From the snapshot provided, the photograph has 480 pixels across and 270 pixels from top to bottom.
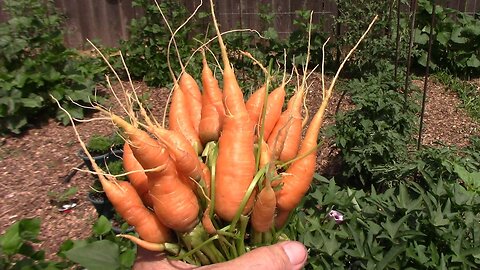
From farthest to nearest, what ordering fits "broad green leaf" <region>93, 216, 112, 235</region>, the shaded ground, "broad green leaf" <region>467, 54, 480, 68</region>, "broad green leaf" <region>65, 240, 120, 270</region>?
"broad green leaf" <region>467, 54, 480, 68</region> < the shaded ground < "broad green leaf" <region>93, 216, 112, 235</region> < "broad green leaf" <region>65, 240, 120, 270</region>

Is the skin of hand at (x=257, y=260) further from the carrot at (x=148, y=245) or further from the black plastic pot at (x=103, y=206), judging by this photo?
the black plastic pot at (x=103, y=206)

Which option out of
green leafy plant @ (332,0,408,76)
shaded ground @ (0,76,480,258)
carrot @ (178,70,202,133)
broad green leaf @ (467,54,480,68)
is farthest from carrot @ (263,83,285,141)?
broad green leaf @ (467,54,480,68)

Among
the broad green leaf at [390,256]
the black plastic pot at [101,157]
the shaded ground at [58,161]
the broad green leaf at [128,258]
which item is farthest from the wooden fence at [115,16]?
the broad green leaf at [390,256]

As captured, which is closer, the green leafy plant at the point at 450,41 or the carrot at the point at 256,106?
the carrot at the point at 256,106

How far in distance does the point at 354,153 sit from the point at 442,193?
134 centimetres

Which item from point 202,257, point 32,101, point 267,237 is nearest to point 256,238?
point 267,237

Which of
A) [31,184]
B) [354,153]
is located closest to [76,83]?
[31,184]

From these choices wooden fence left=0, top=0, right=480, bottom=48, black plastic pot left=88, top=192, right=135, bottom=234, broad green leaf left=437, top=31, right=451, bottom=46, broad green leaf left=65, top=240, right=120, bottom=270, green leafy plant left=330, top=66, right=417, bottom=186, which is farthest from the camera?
wooden fence left=0, top=0, right=480, bottom=48

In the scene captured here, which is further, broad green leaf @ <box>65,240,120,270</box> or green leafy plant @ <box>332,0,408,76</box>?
green leafy plant @ <box>332,0,408,76</box>

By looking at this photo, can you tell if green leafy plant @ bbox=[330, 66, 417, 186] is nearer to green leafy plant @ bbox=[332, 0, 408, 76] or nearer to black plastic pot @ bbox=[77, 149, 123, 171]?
green leafy plant @ bbox=[332, 0, 408, 76]

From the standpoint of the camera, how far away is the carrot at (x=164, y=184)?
1.19 metres

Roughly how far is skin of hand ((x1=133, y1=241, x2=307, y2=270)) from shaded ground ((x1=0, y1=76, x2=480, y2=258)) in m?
2.13

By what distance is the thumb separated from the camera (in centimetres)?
121

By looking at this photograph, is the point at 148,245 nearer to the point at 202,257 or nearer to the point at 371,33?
the point at 202,257
